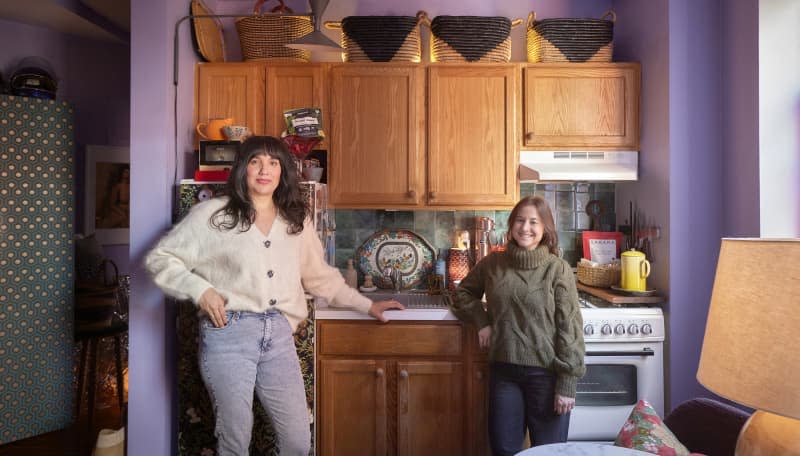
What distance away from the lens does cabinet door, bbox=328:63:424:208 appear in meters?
2.57

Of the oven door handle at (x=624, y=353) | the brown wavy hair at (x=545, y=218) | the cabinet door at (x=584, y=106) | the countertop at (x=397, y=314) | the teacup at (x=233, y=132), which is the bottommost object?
the oven door handle at (x=624, y=353)

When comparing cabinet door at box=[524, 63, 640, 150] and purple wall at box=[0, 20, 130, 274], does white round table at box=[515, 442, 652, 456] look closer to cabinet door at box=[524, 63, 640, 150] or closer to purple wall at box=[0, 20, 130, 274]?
cabinet door at box=[524, 63, 640, 150]

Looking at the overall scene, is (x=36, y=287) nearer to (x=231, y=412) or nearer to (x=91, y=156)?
(x=91, y=156)

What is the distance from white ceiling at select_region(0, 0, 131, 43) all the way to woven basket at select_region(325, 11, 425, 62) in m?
1.64

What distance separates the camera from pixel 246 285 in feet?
5.89

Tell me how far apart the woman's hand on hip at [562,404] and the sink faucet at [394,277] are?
3.85 ft

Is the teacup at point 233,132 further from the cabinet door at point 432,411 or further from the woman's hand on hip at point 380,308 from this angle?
the cabinet door at point 432,411

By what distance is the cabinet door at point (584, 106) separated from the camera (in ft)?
8.43

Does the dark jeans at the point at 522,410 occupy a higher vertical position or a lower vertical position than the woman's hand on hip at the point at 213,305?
lower

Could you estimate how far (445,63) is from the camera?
2.58 m

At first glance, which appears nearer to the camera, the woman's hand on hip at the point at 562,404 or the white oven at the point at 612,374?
the woman's hand on hip at the point at 562,404

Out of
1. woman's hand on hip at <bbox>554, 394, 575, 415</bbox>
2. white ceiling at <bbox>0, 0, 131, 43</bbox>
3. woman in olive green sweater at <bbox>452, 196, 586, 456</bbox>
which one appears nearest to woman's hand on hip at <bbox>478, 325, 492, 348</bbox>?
woman in olive green sweater at <bbox>452, 196, 586, 456</bbox>

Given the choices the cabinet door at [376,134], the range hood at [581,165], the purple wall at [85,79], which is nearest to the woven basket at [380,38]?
the cabinet door at [376,134]

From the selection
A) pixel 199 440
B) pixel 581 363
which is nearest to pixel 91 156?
pixel 199 440
